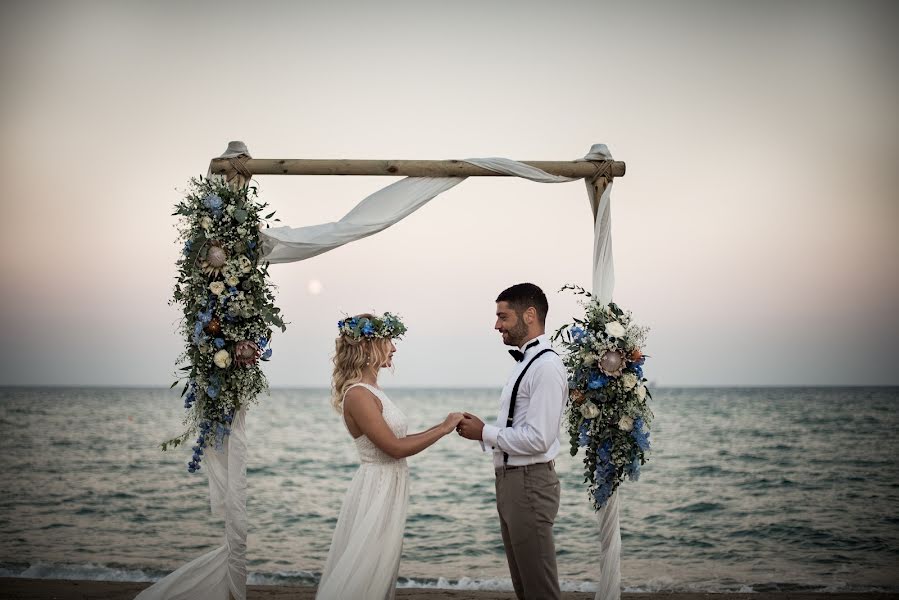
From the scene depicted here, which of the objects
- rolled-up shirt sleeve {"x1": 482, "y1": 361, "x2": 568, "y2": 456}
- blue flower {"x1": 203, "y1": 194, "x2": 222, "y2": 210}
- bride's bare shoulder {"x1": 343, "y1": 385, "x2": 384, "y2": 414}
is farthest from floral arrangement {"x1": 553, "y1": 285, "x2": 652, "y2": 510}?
blue flower {"x1": 203, "y1": 194, "x2": 222, "y2": 210}

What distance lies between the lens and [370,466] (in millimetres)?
4633

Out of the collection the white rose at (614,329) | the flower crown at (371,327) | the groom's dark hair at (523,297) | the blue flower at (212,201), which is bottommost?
the flower crown at (371,327)

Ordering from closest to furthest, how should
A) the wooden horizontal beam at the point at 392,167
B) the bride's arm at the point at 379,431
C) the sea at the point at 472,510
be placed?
the bride's arm at the point at 379,431
the wooden horizontal beam at the point at 392,167
the sea at the point at 472,510

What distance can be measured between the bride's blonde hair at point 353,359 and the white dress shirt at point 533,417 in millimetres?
861

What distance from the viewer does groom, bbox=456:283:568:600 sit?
4160 mm

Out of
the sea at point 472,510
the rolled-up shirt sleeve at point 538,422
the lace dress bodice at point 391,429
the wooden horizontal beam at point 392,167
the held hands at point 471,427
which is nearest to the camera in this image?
the rolled-up shirt sleeve at point 538,422

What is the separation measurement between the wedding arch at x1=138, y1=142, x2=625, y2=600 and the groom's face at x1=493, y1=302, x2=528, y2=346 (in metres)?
1.09

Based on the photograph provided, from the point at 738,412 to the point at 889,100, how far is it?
25588mm

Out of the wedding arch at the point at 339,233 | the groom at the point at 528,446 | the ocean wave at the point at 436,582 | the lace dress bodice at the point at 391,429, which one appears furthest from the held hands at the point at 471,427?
the ocean wave at the point at 436,582

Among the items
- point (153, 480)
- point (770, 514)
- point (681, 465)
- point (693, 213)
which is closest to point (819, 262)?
point (693, 213)

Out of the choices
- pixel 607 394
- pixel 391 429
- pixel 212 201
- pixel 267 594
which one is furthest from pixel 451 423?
pixel 267 594

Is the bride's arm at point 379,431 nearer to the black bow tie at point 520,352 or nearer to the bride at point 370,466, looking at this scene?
the bride at point 370,466

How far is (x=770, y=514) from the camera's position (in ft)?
47.4

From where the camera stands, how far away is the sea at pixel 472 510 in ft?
32.3
